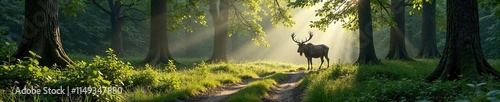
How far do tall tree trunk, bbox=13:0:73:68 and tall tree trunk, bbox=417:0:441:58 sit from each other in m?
22.5

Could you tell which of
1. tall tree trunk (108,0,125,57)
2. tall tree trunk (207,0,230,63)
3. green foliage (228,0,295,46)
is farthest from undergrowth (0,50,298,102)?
tall tree trunk (108,0,125,57)

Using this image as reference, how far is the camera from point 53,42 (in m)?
10.0

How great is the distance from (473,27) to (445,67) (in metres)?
1.10

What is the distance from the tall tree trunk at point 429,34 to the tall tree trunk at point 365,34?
11.0m

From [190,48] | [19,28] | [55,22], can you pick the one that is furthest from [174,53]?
[55,22]

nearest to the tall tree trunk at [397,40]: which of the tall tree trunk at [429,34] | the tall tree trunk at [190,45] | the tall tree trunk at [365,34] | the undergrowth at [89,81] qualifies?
the tall tree trunk at [429,34]

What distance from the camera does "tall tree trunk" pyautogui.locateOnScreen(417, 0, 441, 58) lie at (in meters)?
24.6

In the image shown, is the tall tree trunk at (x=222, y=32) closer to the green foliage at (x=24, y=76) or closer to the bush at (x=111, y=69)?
the bush at (x=111, y=69)

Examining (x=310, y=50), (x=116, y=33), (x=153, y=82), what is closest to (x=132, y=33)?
(x=116, y=33)

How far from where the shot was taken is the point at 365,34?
15422 millimetres

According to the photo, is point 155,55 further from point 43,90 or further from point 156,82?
point 43,90

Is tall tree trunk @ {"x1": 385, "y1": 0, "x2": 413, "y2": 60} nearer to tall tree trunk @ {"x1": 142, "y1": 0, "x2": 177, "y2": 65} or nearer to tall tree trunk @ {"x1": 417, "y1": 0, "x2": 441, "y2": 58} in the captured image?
tall tree trunk @ {"x1": 417, "y1": 0, "x2": 441, "y2": 58}

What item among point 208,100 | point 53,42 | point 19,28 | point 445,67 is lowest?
point 208,100

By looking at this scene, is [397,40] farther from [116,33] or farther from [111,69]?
[116,33]
